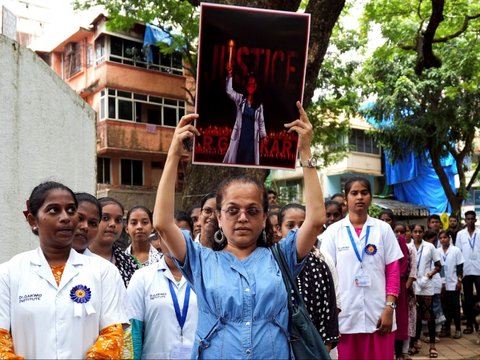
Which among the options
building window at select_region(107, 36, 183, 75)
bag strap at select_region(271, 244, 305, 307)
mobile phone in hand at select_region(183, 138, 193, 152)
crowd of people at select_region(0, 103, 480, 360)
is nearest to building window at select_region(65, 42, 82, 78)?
building window at select_region(107, 36, 183, 75)

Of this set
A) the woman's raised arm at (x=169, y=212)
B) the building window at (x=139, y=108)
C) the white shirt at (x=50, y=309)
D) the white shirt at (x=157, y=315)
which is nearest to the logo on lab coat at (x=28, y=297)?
the white shirt at (x=50, y=309)

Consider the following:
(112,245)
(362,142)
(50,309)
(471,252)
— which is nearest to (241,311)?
(50,309)

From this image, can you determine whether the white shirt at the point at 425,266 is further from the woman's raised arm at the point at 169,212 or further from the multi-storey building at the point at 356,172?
the multi-storey building at the point at 356,172

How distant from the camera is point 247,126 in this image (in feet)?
11.2

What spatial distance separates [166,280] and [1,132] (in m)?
2.93

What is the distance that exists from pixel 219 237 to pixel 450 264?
7.97 metres

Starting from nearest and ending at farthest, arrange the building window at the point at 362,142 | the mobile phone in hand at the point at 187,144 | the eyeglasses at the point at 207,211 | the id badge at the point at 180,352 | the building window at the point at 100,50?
the mobile phone in hand at the point at 187,144 → the id badge at the point at 180,352 → the eyeglasses at the point at 207,211 → the building window at the point at 100,50 → the building window at the point at 362,142

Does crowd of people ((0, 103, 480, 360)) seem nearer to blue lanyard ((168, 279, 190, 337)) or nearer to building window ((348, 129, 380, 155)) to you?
blue lanyard ((168, 279, 190, 337))

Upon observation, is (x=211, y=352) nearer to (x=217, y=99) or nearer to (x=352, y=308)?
(x=217, y=99)

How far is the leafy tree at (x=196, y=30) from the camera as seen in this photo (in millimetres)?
8062

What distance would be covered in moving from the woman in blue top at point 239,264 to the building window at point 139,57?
19.0 meters

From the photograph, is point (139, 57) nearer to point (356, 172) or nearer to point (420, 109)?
point (420, 109)

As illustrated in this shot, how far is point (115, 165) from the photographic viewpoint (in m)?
21.9

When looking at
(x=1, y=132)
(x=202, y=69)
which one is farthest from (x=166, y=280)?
(x=1, y=132)
